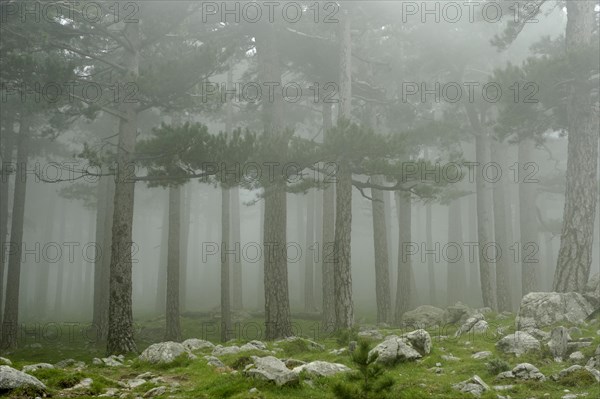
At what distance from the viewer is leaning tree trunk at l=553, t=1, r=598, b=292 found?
13.3m

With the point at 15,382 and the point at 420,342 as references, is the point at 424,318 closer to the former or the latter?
the point at 420,342

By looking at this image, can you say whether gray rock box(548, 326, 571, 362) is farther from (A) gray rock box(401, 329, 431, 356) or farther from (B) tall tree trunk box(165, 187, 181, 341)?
(B) tall tree trunk box(165, 187, 181, 341)

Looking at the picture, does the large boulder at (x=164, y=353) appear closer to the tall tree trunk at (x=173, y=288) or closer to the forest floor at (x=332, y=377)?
the forest floor at (x=332, y=377)

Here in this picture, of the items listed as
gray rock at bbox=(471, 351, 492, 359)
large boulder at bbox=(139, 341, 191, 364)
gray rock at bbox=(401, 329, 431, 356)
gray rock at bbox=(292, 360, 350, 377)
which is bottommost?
large boulder at bbox=(139, 341, 191, 364)

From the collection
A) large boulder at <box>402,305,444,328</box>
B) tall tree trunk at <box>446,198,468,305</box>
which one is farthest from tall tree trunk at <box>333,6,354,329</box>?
tall tree trunk at <box>446,198,468,305</box>

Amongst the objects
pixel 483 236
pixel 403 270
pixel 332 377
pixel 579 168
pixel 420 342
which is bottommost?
pixel 332 377

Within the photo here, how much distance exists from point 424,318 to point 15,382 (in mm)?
12739

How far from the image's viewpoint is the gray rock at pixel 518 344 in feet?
30.2

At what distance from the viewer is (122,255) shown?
48.4 ft

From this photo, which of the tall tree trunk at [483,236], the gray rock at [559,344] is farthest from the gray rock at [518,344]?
the tall tree trunk at [483,236]

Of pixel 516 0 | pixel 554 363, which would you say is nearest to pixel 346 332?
pixel 554 363

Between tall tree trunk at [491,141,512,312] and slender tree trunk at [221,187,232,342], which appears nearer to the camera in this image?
slender tree trunk at [221,187,232,342]

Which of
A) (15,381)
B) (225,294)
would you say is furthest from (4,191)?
(15,381)

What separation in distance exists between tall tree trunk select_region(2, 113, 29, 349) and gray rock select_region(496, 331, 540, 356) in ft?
54.5
